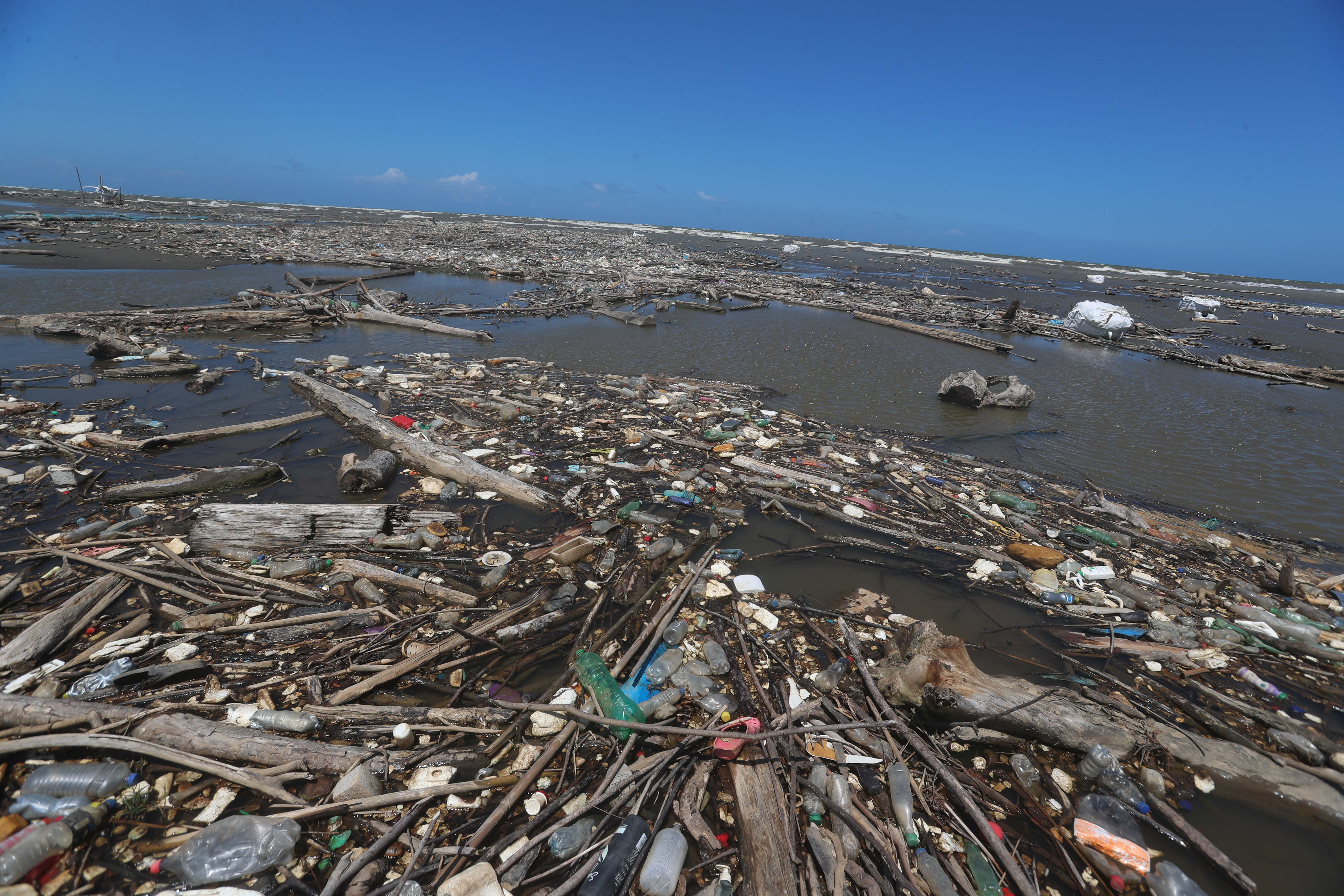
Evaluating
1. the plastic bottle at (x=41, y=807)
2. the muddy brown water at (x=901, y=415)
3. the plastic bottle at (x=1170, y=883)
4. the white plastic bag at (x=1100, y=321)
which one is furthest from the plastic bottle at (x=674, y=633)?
Answer: the white plastic bag at (x=1100, y=321)

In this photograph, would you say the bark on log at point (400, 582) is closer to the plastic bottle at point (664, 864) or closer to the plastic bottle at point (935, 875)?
the plastic bottle at point (664, 864)

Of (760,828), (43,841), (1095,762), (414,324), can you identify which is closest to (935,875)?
(760,828)

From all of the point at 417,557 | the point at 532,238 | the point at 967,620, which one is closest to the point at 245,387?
the point at 417,557

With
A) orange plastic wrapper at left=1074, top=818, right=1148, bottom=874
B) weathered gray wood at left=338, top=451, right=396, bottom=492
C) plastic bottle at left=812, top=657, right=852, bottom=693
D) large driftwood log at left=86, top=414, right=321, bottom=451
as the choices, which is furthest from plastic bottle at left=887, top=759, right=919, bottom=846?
large driftwood log at left=86, top=414, right=321, bottom=451

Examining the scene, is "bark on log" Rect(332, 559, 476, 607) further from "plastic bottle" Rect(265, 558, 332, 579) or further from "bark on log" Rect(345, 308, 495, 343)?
"bark on log" Rect(345, 308, 495, 343)

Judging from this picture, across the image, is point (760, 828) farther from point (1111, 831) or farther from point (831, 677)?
point (1111, 831)

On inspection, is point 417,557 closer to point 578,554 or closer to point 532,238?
point 578,554
